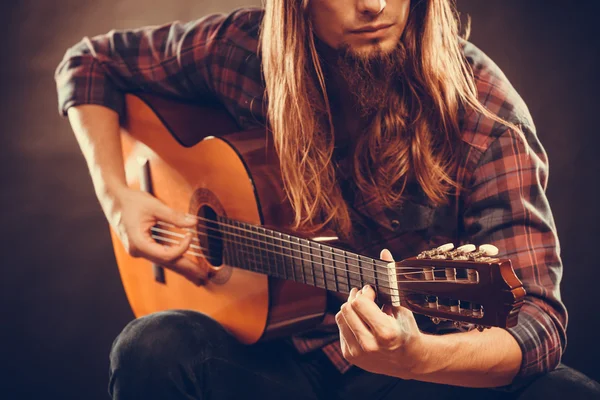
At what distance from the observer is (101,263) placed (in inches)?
95.6

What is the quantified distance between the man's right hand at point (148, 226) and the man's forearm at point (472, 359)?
66 cm

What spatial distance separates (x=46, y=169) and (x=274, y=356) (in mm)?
1187

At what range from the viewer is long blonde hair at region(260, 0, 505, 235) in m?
1.40

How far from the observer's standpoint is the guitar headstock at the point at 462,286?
98cm

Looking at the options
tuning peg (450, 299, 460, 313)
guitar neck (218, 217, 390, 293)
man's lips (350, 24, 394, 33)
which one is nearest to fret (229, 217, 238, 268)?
guitar neck (218, 217, 390, 293)

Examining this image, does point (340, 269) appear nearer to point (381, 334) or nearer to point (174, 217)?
point (381, 334)

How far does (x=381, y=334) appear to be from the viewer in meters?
1.10

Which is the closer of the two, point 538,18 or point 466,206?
point 466,206

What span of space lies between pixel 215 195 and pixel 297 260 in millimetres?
319

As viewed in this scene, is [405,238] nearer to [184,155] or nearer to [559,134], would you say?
[184,155]

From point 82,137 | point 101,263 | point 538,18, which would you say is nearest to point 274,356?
point 82,137

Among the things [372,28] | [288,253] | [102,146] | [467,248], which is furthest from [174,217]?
[467,248]

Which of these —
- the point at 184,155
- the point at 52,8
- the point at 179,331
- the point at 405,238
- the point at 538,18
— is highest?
the point at 52,8

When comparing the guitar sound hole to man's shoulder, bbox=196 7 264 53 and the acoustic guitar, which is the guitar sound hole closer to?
the acoustic guitar
